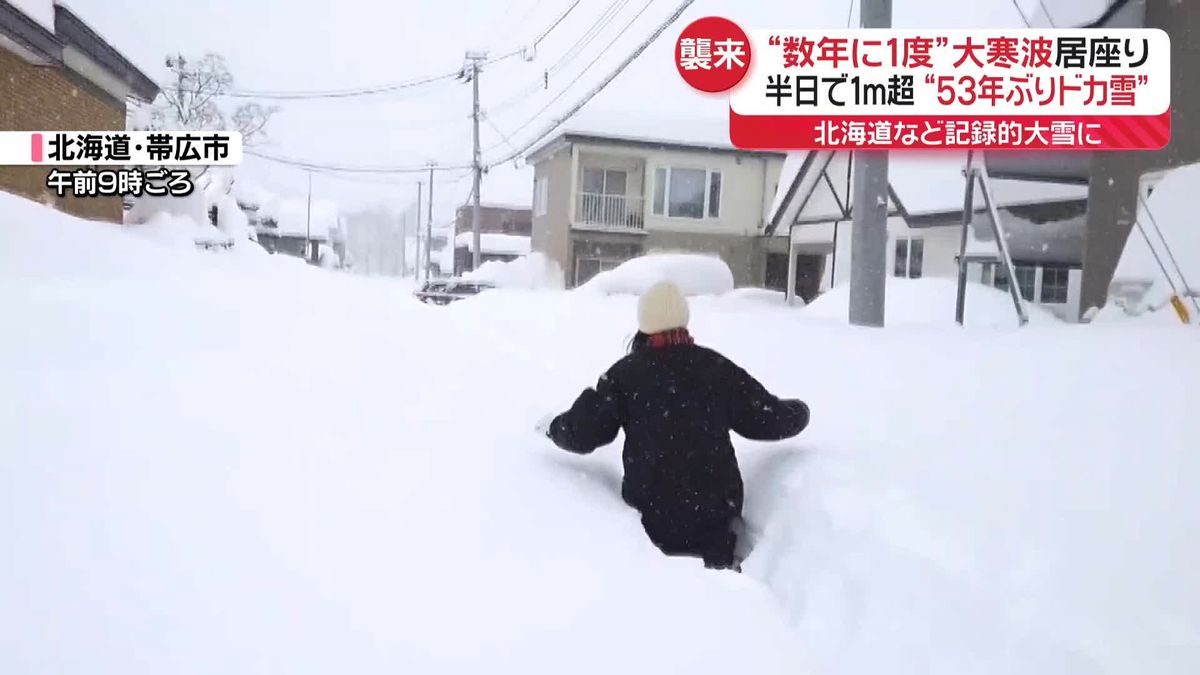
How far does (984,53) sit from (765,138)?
178 centimetres

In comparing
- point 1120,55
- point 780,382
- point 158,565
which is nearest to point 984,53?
point 1120,55

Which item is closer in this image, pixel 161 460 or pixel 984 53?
pixel 161 460

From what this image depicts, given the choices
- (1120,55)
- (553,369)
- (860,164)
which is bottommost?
(553,369)

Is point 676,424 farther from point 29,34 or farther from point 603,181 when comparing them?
point 603,181

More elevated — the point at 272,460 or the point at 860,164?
the point at 860,164

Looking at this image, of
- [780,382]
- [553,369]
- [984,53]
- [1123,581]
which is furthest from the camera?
[984,53]

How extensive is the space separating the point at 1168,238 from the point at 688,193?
49.7 feet

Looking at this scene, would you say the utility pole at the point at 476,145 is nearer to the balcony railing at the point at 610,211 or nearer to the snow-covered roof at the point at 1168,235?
the balcony railing at the point at 610,211

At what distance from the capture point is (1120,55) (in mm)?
5926

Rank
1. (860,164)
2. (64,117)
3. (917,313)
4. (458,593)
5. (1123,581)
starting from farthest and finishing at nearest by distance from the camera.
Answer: (64,117), (917,313), (860,164), (1123,581), (458,593)

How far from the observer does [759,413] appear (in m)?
2.93

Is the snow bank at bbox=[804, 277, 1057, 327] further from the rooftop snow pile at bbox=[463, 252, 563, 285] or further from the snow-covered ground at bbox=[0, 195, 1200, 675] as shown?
the rooftop snow pile at bbox=[463, 252, 563, 285]

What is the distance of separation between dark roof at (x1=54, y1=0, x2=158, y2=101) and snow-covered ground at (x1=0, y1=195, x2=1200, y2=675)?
294 inches

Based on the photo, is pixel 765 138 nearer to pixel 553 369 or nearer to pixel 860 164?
pixel 860 164
